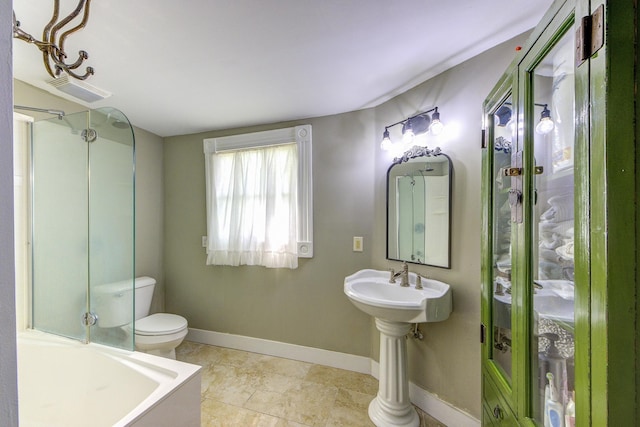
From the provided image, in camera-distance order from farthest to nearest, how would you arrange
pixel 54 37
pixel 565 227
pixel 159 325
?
pixel 159 325, pixel 54 37, pixel 565 227

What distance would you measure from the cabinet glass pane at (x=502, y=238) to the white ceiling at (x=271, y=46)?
21.9 inches

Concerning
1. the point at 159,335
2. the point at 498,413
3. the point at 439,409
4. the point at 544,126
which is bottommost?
the point at 439,409

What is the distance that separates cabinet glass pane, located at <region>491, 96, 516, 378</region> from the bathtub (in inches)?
53.6

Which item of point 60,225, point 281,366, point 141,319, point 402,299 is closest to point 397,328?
point 402,299

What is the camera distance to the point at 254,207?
2.38 metres

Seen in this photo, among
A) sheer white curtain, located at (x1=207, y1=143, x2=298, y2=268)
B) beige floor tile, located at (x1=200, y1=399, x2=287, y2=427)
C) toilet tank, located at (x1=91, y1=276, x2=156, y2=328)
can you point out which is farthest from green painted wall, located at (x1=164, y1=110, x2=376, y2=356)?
toilet tank, located at (x1=91, y1=276, x2=156, y2=328)

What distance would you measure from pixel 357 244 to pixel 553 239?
1.46 meters

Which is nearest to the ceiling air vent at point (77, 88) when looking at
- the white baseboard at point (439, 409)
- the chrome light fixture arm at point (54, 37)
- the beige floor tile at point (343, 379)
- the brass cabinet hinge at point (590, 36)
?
the chrome light fixture arm at point (54, 37)

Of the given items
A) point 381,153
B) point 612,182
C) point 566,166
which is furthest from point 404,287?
point 612,182

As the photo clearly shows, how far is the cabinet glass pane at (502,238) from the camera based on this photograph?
0.92 metres

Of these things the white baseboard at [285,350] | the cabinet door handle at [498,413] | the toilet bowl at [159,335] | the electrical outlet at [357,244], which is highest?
the electrical outlet at [357,244]

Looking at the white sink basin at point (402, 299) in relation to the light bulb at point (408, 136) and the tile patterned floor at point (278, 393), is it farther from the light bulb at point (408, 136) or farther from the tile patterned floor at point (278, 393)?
the light bulb at point (408, 136)

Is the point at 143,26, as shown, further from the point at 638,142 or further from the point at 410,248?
the point at 410,248

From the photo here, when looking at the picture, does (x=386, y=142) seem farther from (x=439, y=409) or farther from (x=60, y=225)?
(x=60, y=225)
